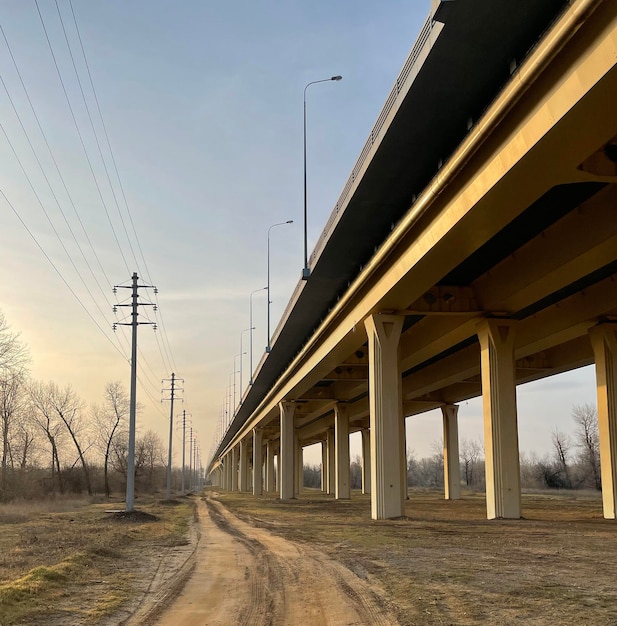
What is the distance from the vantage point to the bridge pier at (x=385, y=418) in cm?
2544

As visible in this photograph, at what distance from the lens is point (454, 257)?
67.1 ft

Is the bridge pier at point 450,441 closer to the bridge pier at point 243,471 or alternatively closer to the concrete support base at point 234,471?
the bridge pier at point 243,471

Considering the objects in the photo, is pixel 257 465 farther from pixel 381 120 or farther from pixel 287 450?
pixel 381 120

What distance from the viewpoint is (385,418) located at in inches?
1021

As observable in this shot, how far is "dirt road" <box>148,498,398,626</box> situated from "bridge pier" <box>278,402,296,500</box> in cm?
4322

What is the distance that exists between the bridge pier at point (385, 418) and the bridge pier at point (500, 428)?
341 centimetres

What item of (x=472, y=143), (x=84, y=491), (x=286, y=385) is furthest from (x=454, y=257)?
(x=84, y=491)

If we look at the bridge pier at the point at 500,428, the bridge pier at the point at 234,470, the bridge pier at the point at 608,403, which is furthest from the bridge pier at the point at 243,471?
the bridge pier at the point at 500,428

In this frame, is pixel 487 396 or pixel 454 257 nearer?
pixel 454 257

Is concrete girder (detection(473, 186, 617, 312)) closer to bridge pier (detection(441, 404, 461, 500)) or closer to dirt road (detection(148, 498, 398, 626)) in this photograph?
dirt road (detection(148, 498, 398, 626))

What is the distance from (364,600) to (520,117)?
934cm

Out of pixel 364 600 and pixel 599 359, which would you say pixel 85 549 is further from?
pixel 599 359

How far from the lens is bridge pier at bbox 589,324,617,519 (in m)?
29.2

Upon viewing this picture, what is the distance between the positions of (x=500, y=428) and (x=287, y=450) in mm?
35899
